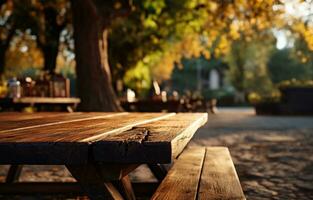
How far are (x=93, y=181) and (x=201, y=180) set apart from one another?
0.97m

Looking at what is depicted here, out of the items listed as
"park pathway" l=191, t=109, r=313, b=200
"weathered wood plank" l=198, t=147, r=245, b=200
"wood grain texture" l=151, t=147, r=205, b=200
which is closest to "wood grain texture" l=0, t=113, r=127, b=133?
"wood grain texture" l=151, t=147, r=205, b=200

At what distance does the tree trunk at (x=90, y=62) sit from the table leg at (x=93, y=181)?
8736mm

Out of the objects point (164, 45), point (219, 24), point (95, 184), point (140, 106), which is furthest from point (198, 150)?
point (164, 45)

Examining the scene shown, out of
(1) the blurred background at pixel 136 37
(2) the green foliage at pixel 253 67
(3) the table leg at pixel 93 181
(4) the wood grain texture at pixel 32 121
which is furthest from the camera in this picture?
(2) the green foliage at pixel 253 67

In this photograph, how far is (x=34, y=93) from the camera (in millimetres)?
7793

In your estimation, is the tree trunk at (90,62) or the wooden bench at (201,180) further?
the tree trunk at (90,62)

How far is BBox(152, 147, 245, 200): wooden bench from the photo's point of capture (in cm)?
200

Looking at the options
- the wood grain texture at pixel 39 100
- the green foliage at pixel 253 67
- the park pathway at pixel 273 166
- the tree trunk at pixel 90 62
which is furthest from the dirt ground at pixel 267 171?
the green foliage at pixel 253 67

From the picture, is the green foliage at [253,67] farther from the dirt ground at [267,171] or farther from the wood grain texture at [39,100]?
the wood grain texture at [39,100]

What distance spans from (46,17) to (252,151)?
14313 millimetres

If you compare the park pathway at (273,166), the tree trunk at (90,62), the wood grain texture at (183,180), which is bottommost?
the park pathway at (273,166)

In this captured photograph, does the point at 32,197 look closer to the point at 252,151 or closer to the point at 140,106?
the point at 252,151

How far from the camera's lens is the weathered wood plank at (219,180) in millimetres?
2002

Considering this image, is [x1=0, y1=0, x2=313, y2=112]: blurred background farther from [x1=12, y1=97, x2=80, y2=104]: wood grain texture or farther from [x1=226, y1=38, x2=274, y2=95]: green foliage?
[x1=226, y1=38, x2=274, y2=95]: green foliage
